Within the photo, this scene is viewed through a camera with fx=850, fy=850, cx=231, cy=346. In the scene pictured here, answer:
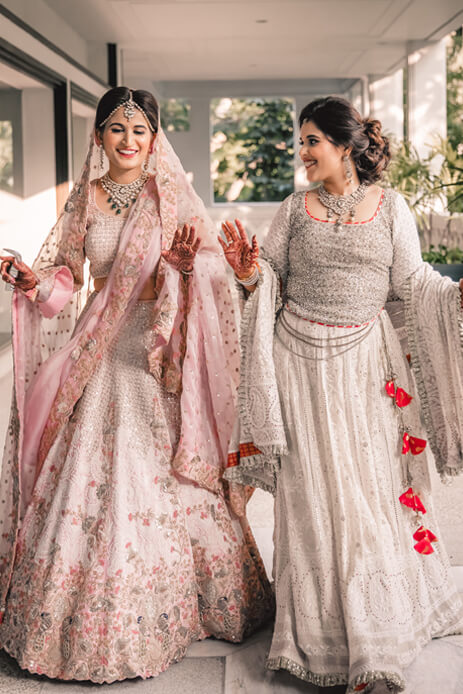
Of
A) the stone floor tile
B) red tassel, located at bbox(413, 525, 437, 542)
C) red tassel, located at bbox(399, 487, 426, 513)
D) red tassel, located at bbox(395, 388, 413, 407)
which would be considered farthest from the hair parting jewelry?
the stone floor tile

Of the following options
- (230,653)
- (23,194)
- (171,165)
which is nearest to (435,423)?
(230,653)

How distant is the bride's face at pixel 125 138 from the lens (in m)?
2.60

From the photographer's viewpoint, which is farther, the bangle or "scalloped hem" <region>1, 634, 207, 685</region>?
the bangle

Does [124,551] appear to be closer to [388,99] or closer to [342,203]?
[342,203]

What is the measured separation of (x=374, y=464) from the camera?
8.15 ft

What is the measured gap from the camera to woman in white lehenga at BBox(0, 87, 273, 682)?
2.37m

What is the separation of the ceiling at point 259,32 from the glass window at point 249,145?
580 centimetres

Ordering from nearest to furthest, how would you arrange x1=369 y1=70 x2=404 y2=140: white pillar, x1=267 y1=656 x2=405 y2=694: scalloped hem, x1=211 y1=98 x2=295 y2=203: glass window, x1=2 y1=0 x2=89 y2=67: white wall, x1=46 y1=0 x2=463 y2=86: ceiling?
x1=267 y1=656 x2=405 y2=694: scalloped hem, x1=2 y1=0 x2=89 y2=67: white wall, x1=46 y1=0 x2=463 y2=86: ceiling, x1=369 y1=70 x2=404 y2=140: white pillar, x1=211 y1=98 x2=295 y2=203: glass window

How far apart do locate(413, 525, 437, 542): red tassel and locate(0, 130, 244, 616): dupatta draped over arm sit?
0.55 meters

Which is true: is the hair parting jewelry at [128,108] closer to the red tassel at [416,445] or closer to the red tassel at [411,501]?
the red tassel at [416,445]

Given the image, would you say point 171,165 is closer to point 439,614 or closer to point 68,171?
point 439,614

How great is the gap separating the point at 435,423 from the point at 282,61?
9.02 m

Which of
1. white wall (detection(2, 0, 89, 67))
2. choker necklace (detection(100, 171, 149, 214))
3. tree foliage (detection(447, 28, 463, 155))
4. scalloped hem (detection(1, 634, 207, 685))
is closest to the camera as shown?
scalloped hem (detection(1, 634, 207, 685))

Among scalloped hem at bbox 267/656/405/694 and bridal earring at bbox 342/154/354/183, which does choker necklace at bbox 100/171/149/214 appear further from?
scalloped hem at bbox 267/656/405/694
